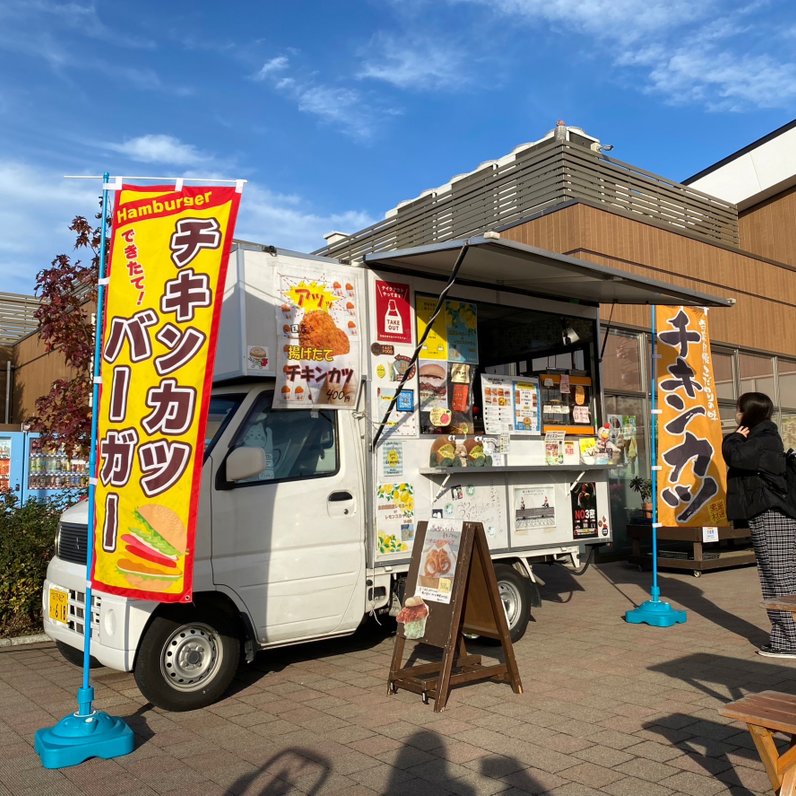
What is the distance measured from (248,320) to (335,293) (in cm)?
79

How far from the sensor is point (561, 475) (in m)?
7.20

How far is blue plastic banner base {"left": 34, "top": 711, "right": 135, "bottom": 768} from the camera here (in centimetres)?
413

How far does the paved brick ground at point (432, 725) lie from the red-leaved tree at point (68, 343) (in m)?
1.92

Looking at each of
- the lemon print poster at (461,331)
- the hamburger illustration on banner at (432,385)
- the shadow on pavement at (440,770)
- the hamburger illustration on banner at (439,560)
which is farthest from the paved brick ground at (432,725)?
the lemon print poster at (461,331)

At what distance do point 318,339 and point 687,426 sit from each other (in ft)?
13.1

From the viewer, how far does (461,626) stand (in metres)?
5.27

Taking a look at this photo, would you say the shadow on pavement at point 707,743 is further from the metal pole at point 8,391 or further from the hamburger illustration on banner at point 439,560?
the metal pole at point 8,391

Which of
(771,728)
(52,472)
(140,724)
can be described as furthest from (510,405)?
(52,472)

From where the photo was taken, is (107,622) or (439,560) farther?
(439,560)

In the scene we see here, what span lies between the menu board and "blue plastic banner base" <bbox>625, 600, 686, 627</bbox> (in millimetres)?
2042

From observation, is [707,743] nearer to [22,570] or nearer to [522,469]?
[522,469]

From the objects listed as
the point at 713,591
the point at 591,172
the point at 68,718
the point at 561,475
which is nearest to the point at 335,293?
the point at 561,475

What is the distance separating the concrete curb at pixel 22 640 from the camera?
275 inches

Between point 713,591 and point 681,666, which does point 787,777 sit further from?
point 713,591
